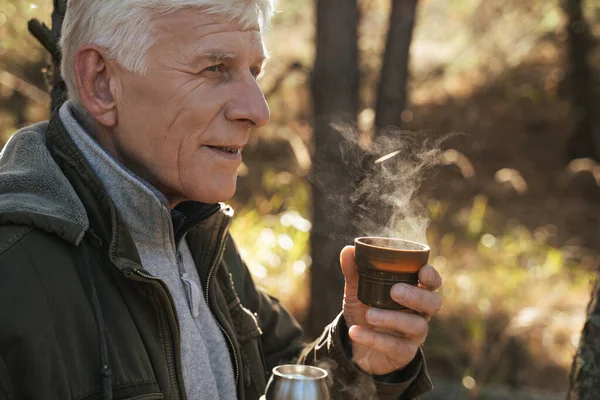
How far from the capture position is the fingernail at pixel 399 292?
221 centimetres

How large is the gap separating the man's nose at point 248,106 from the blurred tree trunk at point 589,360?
145 centimetres

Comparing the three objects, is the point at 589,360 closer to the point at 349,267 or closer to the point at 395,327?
the point at 395,327

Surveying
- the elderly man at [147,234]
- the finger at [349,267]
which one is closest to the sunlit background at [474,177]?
the elderly man at [147,234]

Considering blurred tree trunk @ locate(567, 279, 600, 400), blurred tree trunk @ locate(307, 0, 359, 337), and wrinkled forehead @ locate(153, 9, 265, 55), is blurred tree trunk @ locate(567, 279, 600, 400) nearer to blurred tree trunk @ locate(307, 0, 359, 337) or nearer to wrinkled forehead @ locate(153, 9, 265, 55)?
wrinkled forehead @ locate(153, 9, 265, 55)

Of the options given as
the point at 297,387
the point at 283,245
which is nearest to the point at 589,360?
the point at 297,387

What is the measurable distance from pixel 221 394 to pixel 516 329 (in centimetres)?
405

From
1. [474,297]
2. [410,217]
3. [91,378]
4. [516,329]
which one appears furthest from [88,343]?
[474,297]

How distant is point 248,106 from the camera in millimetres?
2387

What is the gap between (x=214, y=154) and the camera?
93.5 inches

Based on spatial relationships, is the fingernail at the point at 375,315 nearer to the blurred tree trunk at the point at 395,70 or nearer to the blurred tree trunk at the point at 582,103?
the blurred tree trunk at the point at 395,70

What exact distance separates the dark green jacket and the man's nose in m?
0.44

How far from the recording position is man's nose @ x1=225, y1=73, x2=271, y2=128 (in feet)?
7.76

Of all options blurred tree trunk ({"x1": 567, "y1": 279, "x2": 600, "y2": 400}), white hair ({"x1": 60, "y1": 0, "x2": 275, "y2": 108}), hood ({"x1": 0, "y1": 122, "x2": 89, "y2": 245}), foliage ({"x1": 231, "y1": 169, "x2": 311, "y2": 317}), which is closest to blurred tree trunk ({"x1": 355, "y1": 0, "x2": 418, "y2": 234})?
foliage ({"x1": 231, "y1": 169, "x2": 311, "y2": 317})

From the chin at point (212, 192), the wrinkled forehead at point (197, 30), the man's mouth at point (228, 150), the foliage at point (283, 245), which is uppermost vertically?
the wrinkled forehead at point (197, 30)
